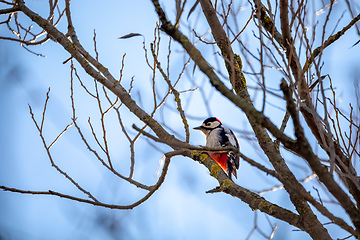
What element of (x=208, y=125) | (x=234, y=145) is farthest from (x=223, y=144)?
(x=208, y=125)

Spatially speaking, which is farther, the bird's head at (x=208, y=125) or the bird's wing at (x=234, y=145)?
the bird's head at (x=208, y=125)

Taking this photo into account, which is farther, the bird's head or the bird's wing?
the bird's head

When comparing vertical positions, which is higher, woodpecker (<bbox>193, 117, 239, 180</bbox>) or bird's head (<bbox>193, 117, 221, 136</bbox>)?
bird's head (<bbox>193, 117, 221, 136</bbox>)

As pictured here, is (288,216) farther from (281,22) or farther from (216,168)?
Result: (281,22)

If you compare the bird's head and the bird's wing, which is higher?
the bird's head

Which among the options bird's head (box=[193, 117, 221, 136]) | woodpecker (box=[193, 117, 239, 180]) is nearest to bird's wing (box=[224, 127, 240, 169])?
woodpecker (box=[193, 117, 239, 180])

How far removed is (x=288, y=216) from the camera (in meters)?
2.48

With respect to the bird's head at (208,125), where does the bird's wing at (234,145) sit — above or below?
below

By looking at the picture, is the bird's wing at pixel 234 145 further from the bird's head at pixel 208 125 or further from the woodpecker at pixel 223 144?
the bird's head at pixel 208 125

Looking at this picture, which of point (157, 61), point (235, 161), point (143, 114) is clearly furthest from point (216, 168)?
point (235, 161)

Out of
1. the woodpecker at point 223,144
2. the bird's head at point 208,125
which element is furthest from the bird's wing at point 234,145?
the bird's head at point 208,125

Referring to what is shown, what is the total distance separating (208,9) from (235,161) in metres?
2.85

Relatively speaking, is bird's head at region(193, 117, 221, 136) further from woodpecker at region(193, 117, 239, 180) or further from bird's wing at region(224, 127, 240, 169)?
bird's wing at region(224, 127, 240, 169)

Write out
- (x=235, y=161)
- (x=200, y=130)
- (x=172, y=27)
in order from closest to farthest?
(x=172, y=27), (x=235, y=161), (x=200, y=130)
